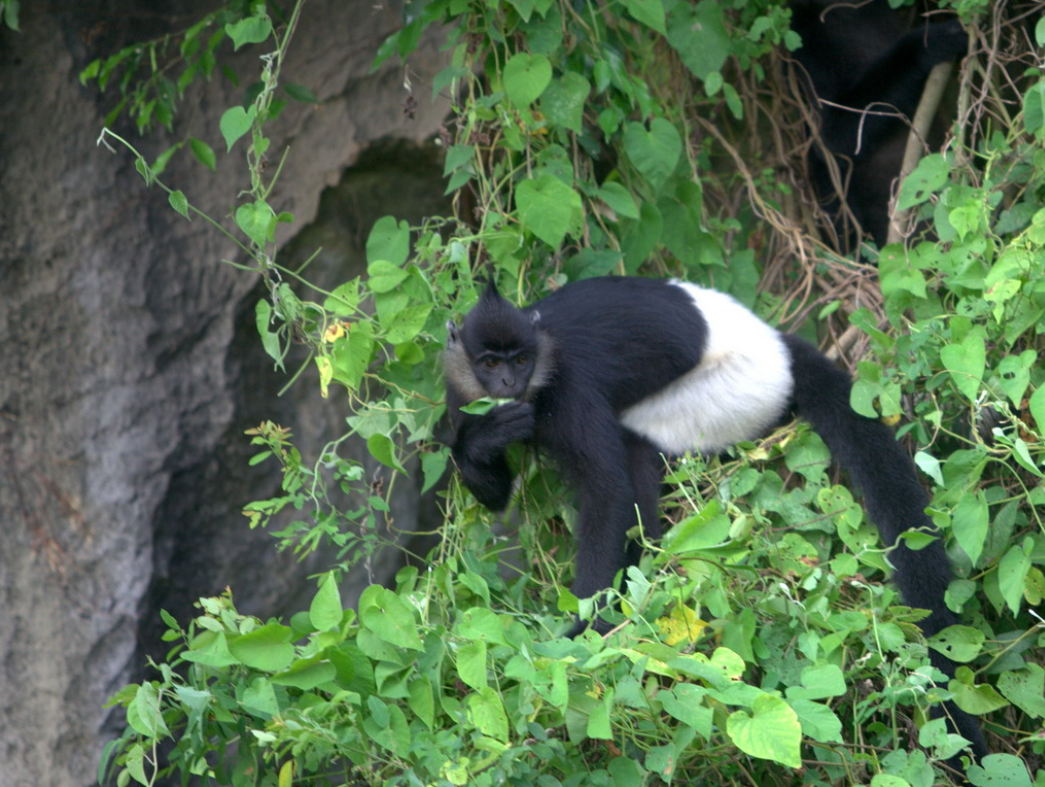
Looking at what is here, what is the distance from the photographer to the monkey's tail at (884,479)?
2.30 meters

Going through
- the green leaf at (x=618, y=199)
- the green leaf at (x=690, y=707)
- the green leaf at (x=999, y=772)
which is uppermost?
the green leaf at (x=618, y=199)

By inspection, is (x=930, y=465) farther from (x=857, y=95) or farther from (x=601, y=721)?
(x=857, y=95)

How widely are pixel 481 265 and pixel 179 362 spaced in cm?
133

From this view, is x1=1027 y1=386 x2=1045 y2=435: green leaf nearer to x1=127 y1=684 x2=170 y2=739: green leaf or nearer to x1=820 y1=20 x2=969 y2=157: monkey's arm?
x1=820 y1=20 x2=969 y2=157: monkey's arm

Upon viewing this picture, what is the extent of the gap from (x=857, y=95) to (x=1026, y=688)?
229 cm

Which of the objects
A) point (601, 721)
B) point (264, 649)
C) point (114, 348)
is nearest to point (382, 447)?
point (264, 649)

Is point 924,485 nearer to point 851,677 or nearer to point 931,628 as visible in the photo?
point 931,628

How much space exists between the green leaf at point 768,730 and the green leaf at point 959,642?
617 millimetres

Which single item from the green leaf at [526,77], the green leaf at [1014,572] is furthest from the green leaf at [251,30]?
the green leaf at [1014,572]

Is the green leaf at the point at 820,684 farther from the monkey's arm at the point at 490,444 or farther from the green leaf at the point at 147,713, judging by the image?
the green leaf at the point at 147,713

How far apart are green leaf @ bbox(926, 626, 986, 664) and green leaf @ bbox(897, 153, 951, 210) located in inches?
47.6

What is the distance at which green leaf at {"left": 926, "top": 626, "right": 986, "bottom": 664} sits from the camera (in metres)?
2.25

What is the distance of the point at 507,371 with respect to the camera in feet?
8.67

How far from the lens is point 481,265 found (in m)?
3.05
